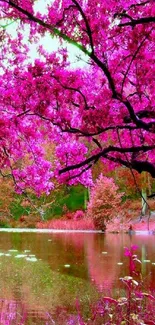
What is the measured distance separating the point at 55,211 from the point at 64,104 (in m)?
34.6

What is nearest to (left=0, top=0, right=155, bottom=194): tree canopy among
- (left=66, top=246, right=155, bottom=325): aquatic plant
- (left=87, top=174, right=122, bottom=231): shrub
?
(left=66, top=246, right=155, bottom=325): aquatic plant

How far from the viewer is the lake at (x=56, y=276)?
7996 millimetres

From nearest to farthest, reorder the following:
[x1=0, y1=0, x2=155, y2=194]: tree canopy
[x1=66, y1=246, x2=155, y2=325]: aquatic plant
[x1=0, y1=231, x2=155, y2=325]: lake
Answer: [x1=66, y1=246, x2=155, y2=325]: aquatic plant < [x1=0, y1=0, x2=155, y2=194]: tree canopy < [x1=0, y1=231, x2=155, y2=325]: lake

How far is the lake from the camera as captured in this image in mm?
7996

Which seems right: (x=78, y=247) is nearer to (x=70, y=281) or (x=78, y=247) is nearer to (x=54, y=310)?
(x=70, y=281)

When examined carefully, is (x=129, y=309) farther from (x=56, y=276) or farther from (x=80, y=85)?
(x=56, y=276)

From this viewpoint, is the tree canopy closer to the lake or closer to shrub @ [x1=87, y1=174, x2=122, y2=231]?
the lake

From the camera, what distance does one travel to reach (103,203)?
93.2 feet

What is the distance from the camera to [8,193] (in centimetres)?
3825

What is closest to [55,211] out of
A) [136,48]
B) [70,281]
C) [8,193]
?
[8,193]

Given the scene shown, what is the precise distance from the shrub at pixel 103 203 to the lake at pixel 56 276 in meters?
9.33

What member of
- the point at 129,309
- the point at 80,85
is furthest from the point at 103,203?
the point at 129,309

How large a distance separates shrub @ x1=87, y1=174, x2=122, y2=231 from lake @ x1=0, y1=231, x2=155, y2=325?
933 centimetres

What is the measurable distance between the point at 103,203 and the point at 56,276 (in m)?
16.9
